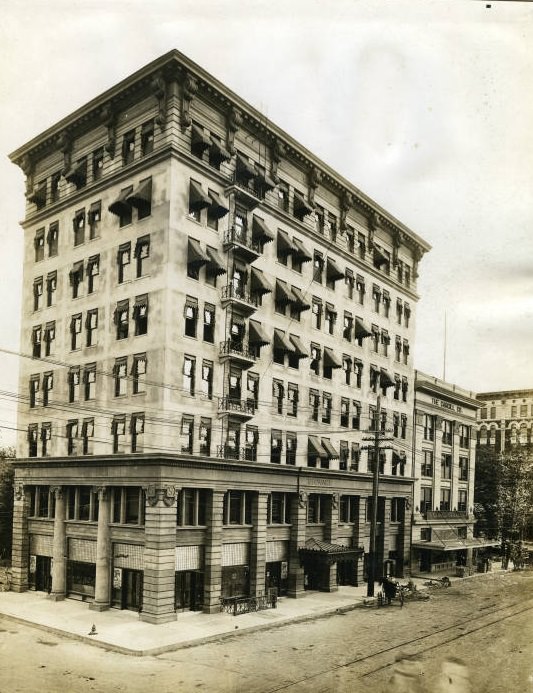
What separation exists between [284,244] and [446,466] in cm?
2781

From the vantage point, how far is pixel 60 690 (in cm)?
1941

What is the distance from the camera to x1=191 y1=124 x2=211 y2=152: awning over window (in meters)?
32.6

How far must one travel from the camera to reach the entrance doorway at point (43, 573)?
35.9 meters

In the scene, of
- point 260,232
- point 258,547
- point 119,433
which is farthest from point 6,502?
point 260,232

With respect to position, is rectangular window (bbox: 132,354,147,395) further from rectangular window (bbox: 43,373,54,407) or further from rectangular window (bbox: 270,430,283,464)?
rectangular window (bbox: 270,430,283,464)

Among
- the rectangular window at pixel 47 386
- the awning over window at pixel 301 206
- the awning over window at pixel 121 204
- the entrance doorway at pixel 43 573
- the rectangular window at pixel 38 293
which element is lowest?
the entrance doorway at pixel 43 573

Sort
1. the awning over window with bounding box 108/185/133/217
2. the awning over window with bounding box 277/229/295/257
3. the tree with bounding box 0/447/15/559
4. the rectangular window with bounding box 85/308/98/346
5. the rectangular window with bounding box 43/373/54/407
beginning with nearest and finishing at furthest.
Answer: the awning over window with bounding box 108/185/133/217, the rectangular window with bounding box 85/308/98/346, the rectangular window with bounding box 43/373/54/407, the awning over window with bounding box 277/229/295/257, the tree with bounding box 0/447/15/559

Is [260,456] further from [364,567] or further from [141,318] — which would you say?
[364,567]

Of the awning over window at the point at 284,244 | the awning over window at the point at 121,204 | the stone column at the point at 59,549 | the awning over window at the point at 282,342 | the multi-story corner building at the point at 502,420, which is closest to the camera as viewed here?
the awning over window at the point at 121,204

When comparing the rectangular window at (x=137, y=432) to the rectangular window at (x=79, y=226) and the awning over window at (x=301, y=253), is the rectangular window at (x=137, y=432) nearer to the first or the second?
the rectangular window at (x=79, y=226)

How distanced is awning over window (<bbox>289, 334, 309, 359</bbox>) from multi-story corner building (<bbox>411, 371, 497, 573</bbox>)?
16.4 metres

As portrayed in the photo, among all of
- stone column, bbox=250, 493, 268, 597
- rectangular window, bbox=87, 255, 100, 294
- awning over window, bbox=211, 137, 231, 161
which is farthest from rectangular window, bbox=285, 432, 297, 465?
awning over window, bbox=211, 137, 231, 161

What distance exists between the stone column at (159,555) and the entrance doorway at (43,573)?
8943 mm

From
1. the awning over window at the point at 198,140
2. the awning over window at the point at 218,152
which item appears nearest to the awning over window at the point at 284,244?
the awning over window at the point at 218,152
